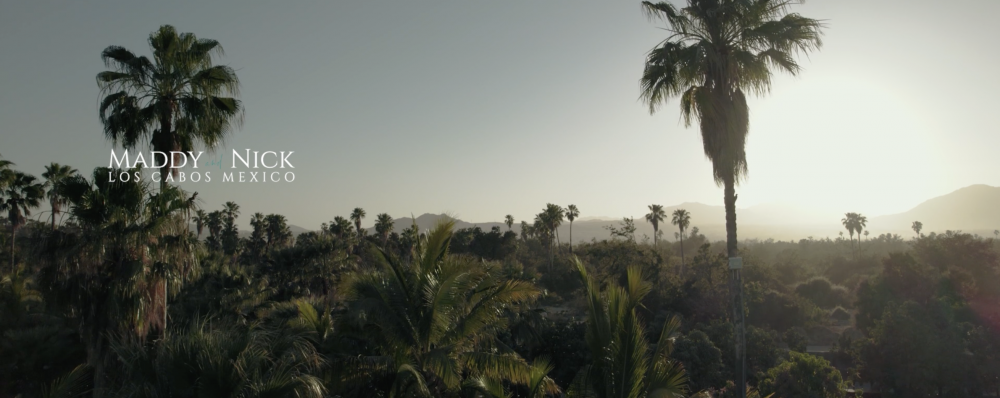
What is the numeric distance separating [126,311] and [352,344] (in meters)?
3.78

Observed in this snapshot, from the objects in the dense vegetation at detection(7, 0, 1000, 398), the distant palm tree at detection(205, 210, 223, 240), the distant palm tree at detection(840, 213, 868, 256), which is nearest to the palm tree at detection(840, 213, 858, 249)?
the distant palm tree at detection(840, 213, 868, 256)

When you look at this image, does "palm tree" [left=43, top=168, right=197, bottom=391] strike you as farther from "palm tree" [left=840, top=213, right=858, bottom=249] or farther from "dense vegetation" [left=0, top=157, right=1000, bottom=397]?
"palm tree" [left=840, top=213, right=858, bottom=249]

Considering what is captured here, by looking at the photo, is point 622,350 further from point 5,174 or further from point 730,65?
point 5,174

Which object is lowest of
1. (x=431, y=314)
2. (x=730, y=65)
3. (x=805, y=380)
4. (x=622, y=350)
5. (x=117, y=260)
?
(x=805, y=380)

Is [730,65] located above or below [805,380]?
above

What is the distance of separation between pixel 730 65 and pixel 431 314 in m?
7.59

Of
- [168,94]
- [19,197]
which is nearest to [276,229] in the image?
[19,197]

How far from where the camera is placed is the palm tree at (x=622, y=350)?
20.7 ft

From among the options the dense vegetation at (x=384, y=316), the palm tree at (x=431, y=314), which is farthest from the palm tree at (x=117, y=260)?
the palm tree at (x=431, y=314)

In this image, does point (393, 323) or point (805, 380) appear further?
point (805, 380)

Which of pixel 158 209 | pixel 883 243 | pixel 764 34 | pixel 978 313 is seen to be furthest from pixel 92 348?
pixel 883 243

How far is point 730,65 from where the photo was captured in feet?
34.0

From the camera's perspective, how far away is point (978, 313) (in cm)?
2431

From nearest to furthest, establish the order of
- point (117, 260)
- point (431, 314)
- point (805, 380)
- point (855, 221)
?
1. point (431, 314)
2. point (117, 260)
3. point (805, 380)
4. point (855, 221)
